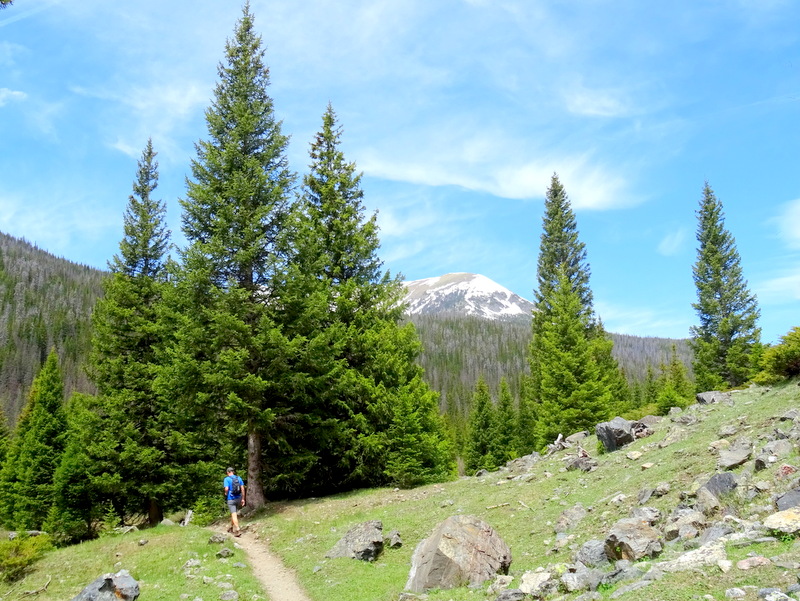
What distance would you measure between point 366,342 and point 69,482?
16508 millimetres

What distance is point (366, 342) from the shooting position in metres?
21.3

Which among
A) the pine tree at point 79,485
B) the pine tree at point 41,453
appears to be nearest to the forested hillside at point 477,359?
the pine tree at point 41,453

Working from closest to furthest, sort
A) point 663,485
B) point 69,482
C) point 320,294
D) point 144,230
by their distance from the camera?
point 663,485
point 320,294
point 69,482
point 144,230

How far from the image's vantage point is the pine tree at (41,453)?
3012 centimetres

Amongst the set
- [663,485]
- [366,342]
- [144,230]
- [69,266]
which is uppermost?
[69,266]

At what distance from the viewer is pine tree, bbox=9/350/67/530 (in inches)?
1186

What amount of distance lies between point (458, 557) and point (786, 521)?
17.4ft

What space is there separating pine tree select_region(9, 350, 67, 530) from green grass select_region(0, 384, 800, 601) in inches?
818

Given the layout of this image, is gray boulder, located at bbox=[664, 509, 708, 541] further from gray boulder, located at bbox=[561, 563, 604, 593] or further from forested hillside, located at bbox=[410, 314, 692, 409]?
forested hillside, located at bbox=[410, 314, 692, 409]

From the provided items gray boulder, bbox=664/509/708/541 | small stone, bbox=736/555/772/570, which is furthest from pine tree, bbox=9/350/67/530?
small stone, bbox=736/555/772/570

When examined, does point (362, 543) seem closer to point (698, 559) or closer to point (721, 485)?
point (721, 485)

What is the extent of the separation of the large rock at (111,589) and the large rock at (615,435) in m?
15.1

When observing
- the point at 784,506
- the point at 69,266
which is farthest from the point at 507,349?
the point at 784,506

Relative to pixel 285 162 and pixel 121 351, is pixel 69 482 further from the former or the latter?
pixel 285 162
